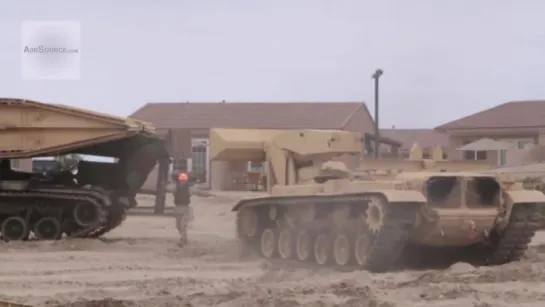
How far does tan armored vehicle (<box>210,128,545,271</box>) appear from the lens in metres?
14.5

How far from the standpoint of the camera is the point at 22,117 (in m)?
19.0

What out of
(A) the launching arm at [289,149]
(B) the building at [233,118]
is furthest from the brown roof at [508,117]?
(A) the launching arm at [289,149]

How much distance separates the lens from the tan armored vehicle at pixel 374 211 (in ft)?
47.5

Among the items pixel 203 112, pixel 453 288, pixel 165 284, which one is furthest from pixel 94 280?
pixel 203 112

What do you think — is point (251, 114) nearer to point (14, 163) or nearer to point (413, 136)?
point (413, 136)

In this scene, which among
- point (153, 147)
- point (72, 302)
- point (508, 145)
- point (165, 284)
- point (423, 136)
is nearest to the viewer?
point (72, 302)

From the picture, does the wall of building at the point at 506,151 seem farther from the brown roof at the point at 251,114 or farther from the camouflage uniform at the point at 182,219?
the camouflage uniform at the point at 182,219

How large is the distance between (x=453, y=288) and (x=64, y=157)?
1084cm

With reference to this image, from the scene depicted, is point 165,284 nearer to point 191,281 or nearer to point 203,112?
point 191,281

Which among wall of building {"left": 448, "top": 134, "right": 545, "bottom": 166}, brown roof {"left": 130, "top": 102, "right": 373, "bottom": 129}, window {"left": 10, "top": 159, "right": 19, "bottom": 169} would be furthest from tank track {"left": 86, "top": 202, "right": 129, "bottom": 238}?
brown roof {"left": 130, "top": 102, "right": 373, "bottom": 129}

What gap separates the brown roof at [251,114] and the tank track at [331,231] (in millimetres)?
27417

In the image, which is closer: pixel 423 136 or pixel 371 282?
pixel 371 282

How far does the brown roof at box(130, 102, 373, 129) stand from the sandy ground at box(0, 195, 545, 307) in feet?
90.3

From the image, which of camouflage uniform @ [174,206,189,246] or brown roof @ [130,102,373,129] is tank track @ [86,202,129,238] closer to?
camouflage uniform @ [174,206,189,246]
